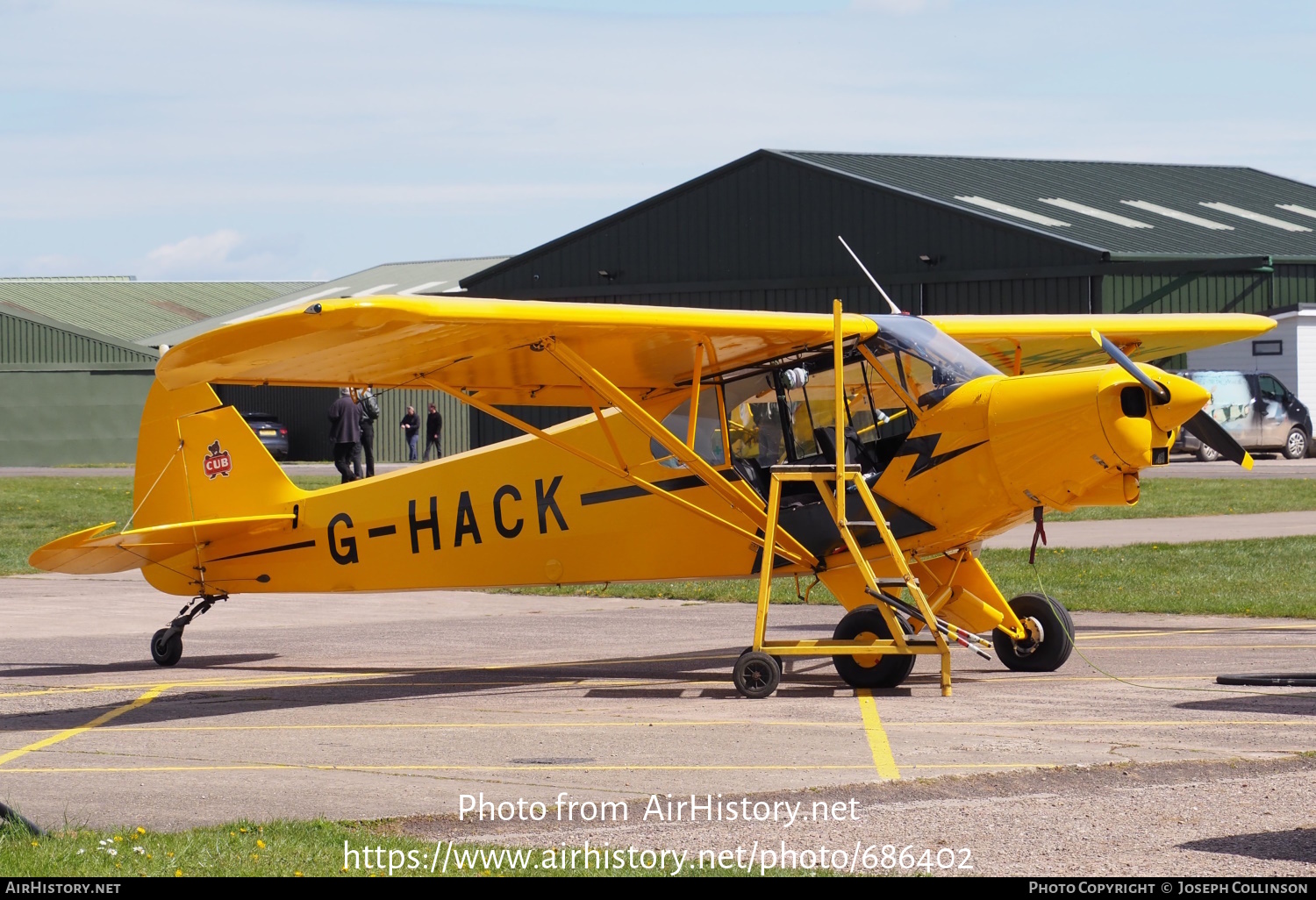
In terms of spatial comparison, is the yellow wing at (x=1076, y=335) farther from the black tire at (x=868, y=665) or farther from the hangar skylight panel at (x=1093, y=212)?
the hangar skylight panel at (x=1093, y=212)

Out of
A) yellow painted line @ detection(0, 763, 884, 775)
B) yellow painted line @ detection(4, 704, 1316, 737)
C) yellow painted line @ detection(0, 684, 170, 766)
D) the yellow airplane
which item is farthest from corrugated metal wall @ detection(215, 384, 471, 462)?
yellow painted line @ detection(0, 763, 884, 775)

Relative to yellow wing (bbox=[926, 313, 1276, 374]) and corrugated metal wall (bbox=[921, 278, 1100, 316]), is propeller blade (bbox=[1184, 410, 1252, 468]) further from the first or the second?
corrugated metal wall (bbox=[921, 278, 1100, 316])

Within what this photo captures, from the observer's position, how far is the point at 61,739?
9289mm

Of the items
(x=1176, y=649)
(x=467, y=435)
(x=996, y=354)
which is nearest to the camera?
(x=1176, y=649)

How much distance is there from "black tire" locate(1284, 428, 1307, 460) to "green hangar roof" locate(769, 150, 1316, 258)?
4865 millimetres

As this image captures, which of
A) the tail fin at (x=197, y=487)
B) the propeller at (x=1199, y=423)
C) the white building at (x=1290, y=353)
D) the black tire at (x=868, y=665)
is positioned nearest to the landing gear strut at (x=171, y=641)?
the tail fin at (x=197, y=487)

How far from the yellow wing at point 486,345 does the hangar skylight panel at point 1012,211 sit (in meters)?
28.7

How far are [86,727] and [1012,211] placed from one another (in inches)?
1303

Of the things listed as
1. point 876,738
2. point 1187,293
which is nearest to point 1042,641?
point 876,738

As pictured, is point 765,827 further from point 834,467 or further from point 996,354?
point 996,354

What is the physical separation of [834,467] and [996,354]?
375 centimetres

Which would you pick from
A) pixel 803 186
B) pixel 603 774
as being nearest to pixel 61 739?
pixel 603 774

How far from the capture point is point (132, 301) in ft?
231

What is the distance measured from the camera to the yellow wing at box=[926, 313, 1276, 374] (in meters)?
13.1
